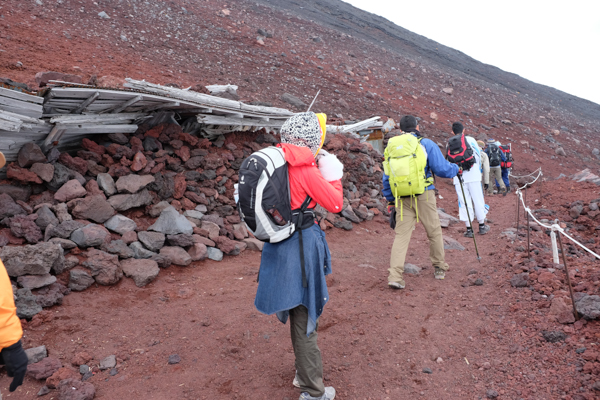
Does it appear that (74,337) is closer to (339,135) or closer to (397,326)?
(397,326)

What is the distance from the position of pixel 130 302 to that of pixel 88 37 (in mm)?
13542

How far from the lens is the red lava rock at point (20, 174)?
502 centimetres

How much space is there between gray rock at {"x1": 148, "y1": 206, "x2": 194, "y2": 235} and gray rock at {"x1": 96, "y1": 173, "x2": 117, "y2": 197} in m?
0.75

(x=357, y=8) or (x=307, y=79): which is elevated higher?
(x=357, y=8)

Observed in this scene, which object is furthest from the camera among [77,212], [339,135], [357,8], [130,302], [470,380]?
[357,8]

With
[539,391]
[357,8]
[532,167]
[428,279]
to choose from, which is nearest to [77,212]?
[428,279]

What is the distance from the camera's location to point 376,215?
9297mm

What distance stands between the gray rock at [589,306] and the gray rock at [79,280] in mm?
4878

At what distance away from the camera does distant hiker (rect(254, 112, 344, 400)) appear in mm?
2662

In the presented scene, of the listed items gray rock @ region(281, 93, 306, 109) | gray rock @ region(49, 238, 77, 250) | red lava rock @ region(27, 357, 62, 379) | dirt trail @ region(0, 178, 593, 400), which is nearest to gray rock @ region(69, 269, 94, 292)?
dirt trail @ region(0, 178, 593, 400)

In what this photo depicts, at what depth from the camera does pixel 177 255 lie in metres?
5.57

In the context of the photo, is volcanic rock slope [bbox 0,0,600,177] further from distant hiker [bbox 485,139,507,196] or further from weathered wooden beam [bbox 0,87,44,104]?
distant hiker [bbox 485,139,507,196]

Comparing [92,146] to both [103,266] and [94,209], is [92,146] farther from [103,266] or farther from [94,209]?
[103,266]

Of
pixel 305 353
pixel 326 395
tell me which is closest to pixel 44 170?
pixel 305 353
